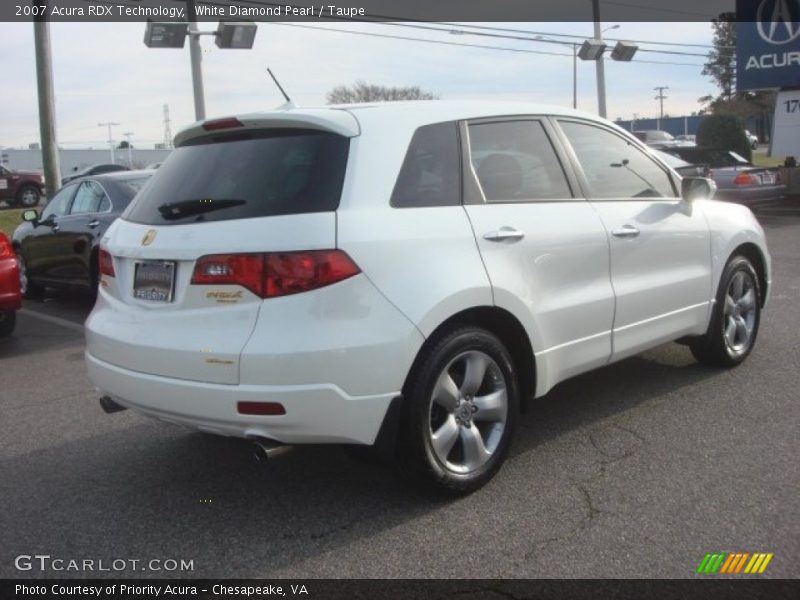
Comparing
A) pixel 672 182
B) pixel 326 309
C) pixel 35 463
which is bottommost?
pixel 35 463

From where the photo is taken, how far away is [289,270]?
303cm

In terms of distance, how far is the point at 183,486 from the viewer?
3.79m

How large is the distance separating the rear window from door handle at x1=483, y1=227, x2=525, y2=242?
753mm

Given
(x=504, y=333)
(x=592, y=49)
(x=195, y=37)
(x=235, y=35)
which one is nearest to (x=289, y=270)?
(x=504, y=333)

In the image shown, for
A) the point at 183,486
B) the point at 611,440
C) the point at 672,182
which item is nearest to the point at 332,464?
the point at 183,486

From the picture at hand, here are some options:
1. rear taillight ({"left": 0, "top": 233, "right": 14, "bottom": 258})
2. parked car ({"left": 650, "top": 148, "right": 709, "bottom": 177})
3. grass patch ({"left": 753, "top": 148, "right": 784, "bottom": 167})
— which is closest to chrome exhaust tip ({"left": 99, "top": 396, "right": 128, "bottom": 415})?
parked car ({"left": 650, "top": 148, "right": 709, "bottom": 177})

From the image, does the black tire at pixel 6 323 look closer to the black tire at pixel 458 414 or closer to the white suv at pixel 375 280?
the white suv at pixel 375 280

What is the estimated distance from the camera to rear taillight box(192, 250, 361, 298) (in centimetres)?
302

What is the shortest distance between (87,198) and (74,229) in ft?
1.30

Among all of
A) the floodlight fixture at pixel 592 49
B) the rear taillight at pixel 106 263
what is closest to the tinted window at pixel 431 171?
the rear taillight at pixel 106 263

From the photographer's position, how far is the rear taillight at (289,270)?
3021 mm

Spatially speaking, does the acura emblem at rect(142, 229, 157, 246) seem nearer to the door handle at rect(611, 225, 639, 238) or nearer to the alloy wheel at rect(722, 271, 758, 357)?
the door handle at rect(611, 225, 639, 238)

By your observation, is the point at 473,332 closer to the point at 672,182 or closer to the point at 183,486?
the point at 183,486

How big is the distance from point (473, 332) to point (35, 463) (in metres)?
2.47
